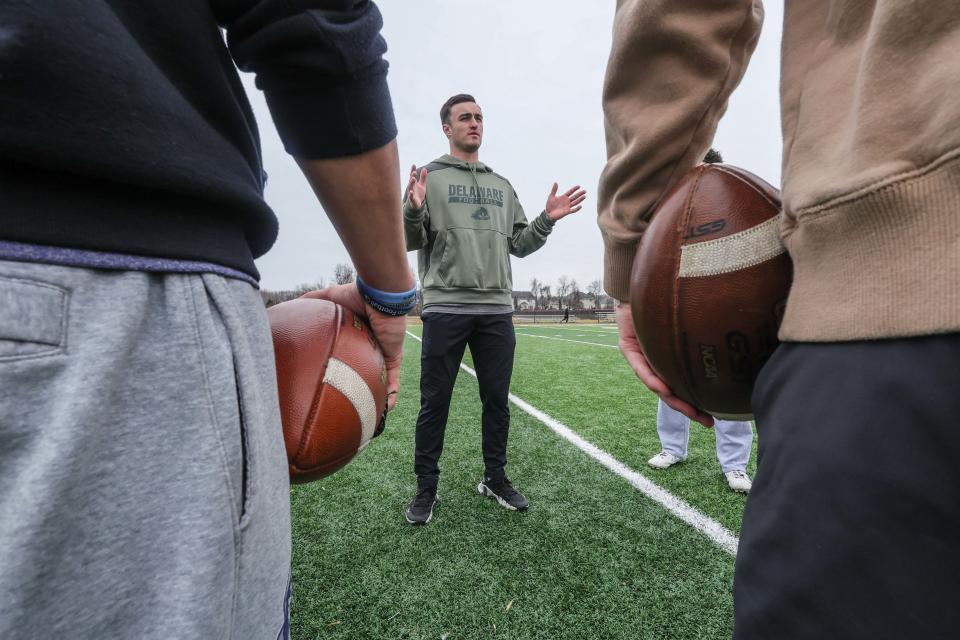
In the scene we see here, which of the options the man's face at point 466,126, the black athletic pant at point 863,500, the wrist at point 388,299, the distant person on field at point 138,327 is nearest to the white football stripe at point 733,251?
the black athletic pant at point 863,500

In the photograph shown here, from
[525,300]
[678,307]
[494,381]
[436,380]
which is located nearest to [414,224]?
[436,380]

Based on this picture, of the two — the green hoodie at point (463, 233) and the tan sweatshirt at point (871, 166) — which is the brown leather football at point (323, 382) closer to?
the tan sweatshirt at point (871, 166)

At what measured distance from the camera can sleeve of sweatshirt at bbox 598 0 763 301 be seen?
917mm

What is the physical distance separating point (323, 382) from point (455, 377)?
1.57 meters

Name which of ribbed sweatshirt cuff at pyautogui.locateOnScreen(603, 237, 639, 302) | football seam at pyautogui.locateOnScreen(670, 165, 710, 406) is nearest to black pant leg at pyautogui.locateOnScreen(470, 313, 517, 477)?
ribbed sweatshirt cuff at pyautogui.locateOnScreen(603, 237, 639, 302)

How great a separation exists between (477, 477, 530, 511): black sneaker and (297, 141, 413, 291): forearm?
6.82 feet

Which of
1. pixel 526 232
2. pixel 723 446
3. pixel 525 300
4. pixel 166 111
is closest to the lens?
pixel 166 111

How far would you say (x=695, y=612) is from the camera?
1742 mm

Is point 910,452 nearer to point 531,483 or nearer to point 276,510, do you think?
point 276,510

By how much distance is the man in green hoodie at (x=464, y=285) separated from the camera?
2629 millimetres

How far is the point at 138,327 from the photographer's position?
1.59ft

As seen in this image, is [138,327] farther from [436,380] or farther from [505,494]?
[505,494]

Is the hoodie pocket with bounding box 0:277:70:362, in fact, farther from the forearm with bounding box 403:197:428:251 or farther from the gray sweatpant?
the forearm with bounding box 403:197:428:251

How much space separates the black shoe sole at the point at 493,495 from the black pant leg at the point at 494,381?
0.13 metres
